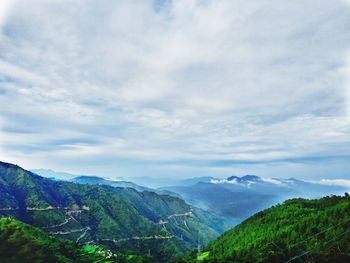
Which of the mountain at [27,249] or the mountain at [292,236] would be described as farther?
the mountain at [27,249]

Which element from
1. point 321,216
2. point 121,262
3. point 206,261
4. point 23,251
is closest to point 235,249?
point 206,261

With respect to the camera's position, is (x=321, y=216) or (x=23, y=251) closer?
(x=321, y=216)

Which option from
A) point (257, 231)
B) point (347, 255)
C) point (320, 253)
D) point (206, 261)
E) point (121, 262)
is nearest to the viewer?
point (347, 255)

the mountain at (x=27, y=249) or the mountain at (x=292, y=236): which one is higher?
the mountain at (x=292, y=236)

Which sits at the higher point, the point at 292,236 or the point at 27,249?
the point at 292,236

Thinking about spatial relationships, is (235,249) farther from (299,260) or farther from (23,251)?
(23,251)

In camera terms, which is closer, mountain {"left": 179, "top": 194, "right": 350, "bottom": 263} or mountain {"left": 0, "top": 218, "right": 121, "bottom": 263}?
mountain {"left": 179, "top": 194, "right": 350, "bottom": 263}

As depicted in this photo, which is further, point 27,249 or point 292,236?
point 27,249

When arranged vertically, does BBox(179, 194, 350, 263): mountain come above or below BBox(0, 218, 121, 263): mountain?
above
